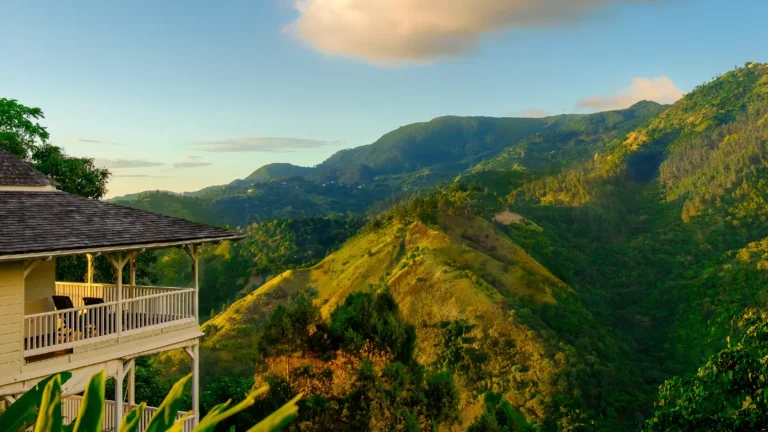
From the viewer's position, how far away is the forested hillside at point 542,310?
1745cm

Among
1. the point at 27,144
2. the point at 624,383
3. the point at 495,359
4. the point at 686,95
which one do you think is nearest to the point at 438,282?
the point at 495,359

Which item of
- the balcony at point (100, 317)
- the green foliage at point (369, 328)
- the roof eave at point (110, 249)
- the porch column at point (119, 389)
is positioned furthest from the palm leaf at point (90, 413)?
the green foliage at point (369, 328)

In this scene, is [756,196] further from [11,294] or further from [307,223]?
[11,294]

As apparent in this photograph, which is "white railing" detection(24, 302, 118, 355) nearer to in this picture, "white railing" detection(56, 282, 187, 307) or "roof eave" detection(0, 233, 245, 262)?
"roof eave" detection(0, 233, 245, 262)

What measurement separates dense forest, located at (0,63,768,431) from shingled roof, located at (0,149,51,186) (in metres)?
4.42

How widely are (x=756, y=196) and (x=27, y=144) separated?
78.3 m

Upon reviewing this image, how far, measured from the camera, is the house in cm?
906

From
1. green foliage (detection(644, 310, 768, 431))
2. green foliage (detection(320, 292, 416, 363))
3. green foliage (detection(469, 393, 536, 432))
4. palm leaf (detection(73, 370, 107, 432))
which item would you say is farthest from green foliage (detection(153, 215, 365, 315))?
palm leaf (detection(73, 370, 107, 432))

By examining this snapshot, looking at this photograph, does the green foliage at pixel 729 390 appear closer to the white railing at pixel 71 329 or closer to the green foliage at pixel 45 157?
the white railing at pixel 71 329

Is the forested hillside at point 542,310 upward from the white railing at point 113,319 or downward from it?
downward

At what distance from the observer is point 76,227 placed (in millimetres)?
10211

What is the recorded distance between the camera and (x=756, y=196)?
72.1 metres

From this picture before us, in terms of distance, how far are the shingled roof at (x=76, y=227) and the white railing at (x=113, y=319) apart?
1.11 m

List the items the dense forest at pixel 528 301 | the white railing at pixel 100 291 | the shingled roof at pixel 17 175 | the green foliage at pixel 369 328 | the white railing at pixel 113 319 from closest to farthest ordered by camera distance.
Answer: the white railing at pixel 113 319 < the shingled roof at pixel 17 175 < the white railing at pixel 100 291 < the dense forest at pixel 528 301 < the green foliage at pixel 369 328
